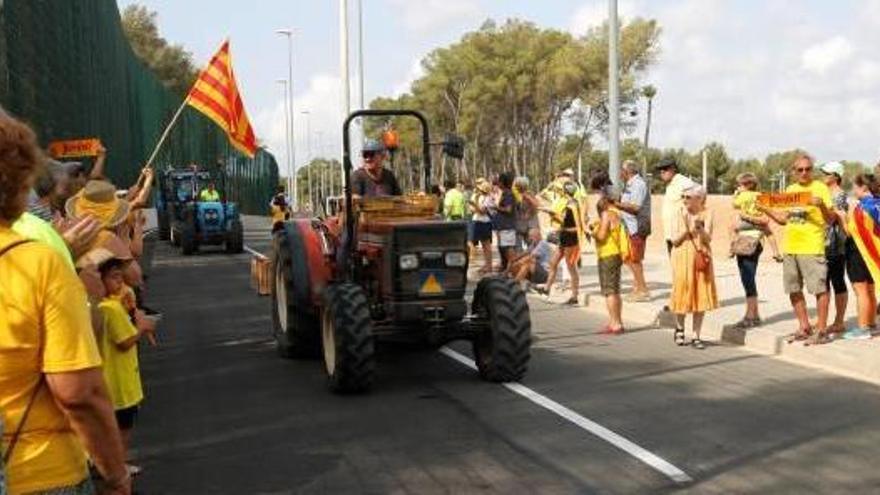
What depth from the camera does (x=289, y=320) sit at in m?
9.94

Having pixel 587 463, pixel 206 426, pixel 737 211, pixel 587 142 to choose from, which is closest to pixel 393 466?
pixel 587 463

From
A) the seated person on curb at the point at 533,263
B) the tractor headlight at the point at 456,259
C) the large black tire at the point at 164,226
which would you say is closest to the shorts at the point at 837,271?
the tractor headlight at the point at 456,259

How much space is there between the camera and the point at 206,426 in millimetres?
7461

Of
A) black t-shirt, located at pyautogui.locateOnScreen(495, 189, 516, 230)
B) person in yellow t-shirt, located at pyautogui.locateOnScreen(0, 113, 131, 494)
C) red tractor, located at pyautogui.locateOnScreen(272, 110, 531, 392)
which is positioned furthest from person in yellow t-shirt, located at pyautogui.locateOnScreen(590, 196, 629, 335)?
person in yellow t-shirt, located at pyautogui.locateOnScreen(0, 113, 131, 494)

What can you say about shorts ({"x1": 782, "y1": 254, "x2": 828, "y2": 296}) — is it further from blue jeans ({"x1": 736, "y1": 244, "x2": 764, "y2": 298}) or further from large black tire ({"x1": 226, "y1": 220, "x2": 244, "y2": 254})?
large black tire ({"x1": 226, "y1": 220, "x2": 244, "y2": 254})

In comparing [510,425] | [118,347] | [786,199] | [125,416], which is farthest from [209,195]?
[118,347]

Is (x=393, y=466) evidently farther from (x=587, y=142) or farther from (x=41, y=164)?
(x=587, y=142)

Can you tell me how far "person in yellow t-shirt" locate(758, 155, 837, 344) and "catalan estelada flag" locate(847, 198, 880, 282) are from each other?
9.9 inches

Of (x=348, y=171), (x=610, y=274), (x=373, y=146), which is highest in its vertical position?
(x=373, y=146)

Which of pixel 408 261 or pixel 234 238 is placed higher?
pixel 408 261

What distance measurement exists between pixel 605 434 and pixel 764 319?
545 cm

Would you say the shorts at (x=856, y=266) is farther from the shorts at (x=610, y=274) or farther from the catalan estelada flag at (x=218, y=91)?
the catalan estelada flag at (x=218, y=91)

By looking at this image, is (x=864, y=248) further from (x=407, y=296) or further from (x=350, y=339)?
(x=350, y=339)

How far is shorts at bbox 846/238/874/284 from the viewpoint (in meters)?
10.1
